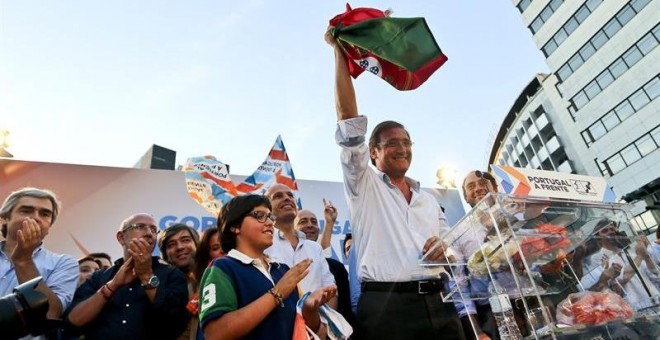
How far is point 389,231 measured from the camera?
233 cm

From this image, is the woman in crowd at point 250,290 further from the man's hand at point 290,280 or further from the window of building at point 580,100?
the window of building at point 580,100

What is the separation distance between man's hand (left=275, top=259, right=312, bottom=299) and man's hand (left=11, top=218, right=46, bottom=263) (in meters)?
1.59

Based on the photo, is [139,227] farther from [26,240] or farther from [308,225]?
[308,225]

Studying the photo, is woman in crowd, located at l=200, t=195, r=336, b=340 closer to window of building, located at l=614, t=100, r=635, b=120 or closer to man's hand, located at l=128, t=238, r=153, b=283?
man's hand, located at l=128, t=238, r=153, b=283

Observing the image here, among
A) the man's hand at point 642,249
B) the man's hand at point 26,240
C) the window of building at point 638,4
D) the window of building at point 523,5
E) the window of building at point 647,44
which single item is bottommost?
the man's hand at point 642,249

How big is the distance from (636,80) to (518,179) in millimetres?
27483

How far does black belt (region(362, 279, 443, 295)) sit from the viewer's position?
6.95 feet

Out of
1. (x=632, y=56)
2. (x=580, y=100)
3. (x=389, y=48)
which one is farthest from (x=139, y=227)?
(x=580, y=100)

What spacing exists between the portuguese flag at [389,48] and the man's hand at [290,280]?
133 cm

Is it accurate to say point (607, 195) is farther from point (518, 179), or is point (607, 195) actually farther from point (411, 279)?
point (411, 279)

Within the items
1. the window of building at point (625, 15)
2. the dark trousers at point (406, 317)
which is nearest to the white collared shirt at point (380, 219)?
the dark trousers at point (406, 317)

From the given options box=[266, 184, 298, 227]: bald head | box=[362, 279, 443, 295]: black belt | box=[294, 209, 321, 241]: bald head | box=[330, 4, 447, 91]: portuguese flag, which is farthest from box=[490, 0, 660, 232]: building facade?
box=[362, 279, 443, 295]: black belt

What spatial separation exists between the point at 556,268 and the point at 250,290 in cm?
127

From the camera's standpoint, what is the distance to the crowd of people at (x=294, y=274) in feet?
5.84
